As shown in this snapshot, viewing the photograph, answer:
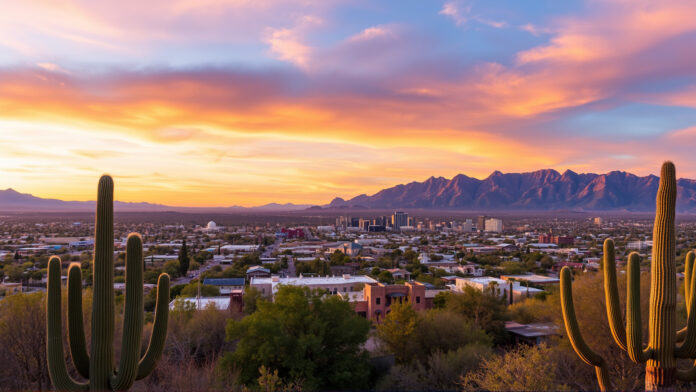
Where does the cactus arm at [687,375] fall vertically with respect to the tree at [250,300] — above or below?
above

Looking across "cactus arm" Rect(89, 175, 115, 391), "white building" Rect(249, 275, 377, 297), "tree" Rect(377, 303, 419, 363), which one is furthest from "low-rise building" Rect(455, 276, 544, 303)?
"cactus arm" Rect(89, 175, 115, 391)

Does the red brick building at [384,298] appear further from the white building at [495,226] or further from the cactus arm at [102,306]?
the white building at [495,226]

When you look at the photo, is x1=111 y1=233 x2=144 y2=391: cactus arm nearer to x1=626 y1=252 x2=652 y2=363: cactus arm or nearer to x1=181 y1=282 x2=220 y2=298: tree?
x1=626 y1=252 x2=652 y2=363: cactus arm

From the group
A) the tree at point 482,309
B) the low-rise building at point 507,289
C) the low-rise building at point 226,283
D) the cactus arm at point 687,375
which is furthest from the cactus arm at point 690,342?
the low-rise building at point 226,283

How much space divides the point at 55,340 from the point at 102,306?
44.0 inches

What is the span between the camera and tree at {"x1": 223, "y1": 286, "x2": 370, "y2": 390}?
18.8 m

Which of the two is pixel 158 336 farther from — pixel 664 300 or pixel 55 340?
pixel 664 300

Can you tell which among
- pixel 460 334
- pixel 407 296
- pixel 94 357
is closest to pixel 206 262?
pixel 407 296

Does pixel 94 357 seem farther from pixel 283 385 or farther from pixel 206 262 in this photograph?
pixel 206 262

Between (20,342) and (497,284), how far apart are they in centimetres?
3769

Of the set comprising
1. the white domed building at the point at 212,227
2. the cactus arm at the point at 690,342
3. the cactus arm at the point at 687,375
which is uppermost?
the cactus arm at the point at 690,342

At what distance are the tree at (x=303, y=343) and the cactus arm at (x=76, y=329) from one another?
416 inches

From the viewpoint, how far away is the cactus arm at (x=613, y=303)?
10.2 m

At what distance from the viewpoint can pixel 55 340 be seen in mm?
8531
